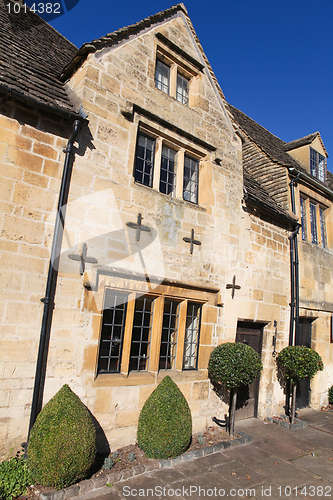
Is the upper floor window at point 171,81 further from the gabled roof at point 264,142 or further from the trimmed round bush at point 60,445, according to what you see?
the trimmed round bush at point 60,445

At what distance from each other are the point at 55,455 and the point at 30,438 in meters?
0.50

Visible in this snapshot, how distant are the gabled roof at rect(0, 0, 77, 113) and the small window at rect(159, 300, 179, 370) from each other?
4.27 metres

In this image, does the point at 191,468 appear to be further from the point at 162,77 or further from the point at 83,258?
the point at 162,77

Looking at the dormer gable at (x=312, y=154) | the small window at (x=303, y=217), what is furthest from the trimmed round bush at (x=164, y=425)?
the dormer gable at (x=312, y=154)

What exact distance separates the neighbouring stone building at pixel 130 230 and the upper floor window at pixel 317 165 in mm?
3833

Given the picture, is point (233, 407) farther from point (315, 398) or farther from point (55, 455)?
point (315, 398)

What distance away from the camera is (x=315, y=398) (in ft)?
34.3

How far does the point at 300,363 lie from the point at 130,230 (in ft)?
18.6

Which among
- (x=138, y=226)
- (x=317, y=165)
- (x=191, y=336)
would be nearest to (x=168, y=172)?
(x=138, y=226)

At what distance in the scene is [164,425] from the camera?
5426mm

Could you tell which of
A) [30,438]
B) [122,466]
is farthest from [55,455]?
[122,466]

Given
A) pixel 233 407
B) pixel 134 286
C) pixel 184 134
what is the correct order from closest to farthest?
pixel 134 286 < pixel 233 407 < pixel 184 134

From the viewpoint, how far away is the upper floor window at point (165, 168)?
22.8 ft

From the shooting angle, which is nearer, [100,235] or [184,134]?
[100,235]
